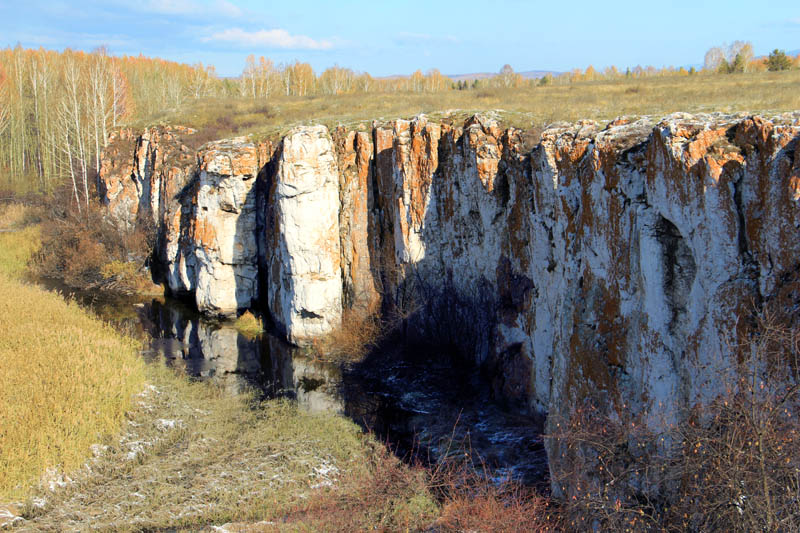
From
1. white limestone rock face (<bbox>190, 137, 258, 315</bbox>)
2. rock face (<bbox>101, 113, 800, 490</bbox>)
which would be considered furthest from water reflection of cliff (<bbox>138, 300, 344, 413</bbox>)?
white limestone rock face (<bbox>190, 137, 258, 315</bbox>)

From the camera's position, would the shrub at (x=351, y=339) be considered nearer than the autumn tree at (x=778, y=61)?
Yes

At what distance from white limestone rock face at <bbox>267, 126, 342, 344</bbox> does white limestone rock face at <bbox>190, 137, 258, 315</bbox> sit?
2784 mm

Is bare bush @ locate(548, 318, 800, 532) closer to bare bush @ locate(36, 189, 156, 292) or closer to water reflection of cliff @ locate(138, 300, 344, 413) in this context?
water reflection of cliff @ locate(138, 300, 344, 413)

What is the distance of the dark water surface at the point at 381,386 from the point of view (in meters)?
12.8

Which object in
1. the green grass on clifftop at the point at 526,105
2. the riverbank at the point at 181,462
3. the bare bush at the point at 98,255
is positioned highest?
the green grass on clifftop at the point at 526,105

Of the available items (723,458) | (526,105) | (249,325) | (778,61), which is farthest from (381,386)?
(778,61)

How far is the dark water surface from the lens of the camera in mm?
12773

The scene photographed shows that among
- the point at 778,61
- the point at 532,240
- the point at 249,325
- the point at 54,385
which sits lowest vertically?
the point at 249,325

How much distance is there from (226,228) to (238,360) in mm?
5887

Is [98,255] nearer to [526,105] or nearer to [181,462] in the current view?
[181,462]

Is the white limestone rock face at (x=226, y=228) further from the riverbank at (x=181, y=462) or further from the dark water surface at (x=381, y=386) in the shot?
the riverbank at (x=181, y=462)

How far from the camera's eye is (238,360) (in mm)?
18797

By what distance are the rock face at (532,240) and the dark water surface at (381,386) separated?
2.86 ft

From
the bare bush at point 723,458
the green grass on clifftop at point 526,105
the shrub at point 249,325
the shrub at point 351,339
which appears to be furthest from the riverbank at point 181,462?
the green grass on clifftop at point 526,105
